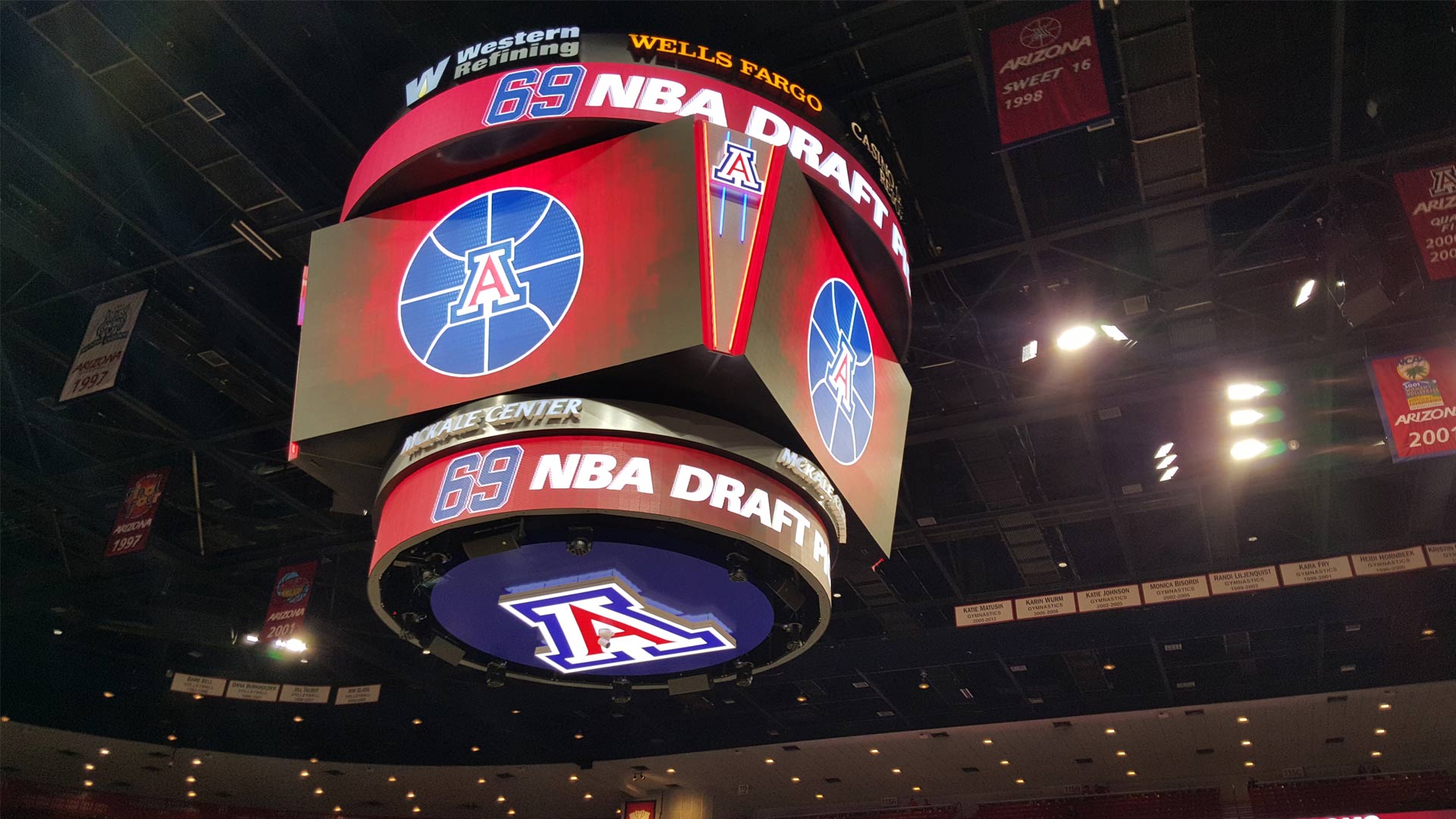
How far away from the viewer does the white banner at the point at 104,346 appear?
36.1 ft

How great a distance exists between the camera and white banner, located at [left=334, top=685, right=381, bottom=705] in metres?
20.1

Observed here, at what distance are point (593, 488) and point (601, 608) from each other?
134 centimetres

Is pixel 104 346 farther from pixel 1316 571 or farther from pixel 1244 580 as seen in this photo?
pixel 1316 571

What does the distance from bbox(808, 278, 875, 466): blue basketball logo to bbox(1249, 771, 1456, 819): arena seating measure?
62.8 ft

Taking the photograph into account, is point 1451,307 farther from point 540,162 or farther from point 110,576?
point 110,576

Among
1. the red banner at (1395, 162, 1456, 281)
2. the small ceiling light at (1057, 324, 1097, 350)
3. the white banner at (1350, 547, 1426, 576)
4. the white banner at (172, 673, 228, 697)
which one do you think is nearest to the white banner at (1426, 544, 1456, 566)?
the white banner at (1350, 547, 1426, 576)

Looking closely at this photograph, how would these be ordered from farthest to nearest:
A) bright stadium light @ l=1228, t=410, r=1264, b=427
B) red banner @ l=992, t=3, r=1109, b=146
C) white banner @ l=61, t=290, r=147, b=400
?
bright stadium light @ l=1228, t=410, r=1264, b=427 < white banner @ l=61, t=290, r=147, b=400 < red banner @ l=992, t=3, r=1109, b=146

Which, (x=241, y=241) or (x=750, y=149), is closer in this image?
(x=750, y=149)

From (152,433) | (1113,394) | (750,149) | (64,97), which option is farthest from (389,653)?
(750,149)

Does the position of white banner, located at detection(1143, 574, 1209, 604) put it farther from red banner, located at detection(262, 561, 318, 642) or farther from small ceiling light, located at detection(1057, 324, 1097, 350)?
red banner, located at detection(262, 561, 318, 642)

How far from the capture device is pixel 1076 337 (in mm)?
11664

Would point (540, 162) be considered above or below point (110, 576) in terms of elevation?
below

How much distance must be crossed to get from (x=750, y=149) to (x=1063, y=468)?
30.0 ft

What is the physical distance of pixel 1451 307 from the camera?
35.7ft
